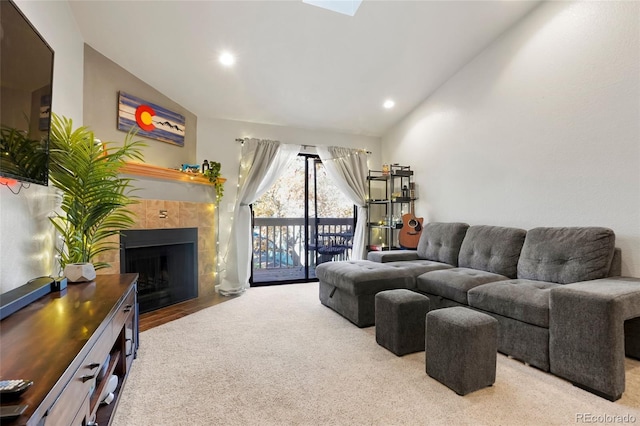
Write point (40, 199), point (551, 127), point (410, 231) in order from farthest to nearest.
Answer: point (410, 231) → point (551, 127) → point (40, 199)

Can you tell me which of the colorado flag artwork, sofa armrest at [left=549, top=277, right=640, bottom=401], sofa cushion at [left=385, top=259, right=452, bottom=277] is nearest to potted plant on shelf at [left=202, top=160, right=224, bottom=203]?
the colorado flag artwork

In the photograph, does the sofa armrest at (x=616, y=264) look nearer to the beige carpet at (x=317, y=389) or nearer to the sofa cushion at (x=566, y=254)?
the sofa cushion at (x=566, y=254)

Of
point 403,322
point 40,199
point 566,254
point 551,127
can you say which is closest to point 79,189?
point 40,199

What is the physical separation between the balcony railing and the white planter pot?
115 inches

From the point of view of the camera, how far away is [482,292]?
2.43 meters

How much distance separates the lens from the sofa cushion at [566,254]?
2.29 m

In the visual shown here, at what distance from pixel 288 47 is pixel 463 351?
3.11 m

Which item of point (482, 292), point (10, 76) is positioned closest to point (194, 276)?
point (10, 76)

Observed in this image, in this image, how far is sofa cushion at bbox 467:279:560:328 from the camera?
2044 millimetres

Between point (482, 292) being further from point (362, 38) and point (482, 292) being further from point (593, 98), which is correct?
point (362, 38)

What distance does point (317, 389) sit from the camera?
6.02 feet

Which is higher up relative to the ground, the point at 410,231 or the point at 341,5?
the point at 341,5

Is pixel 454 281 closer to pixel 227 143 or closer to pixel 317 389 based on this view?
pixel 317 389

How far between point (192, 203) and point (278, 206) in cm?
141
